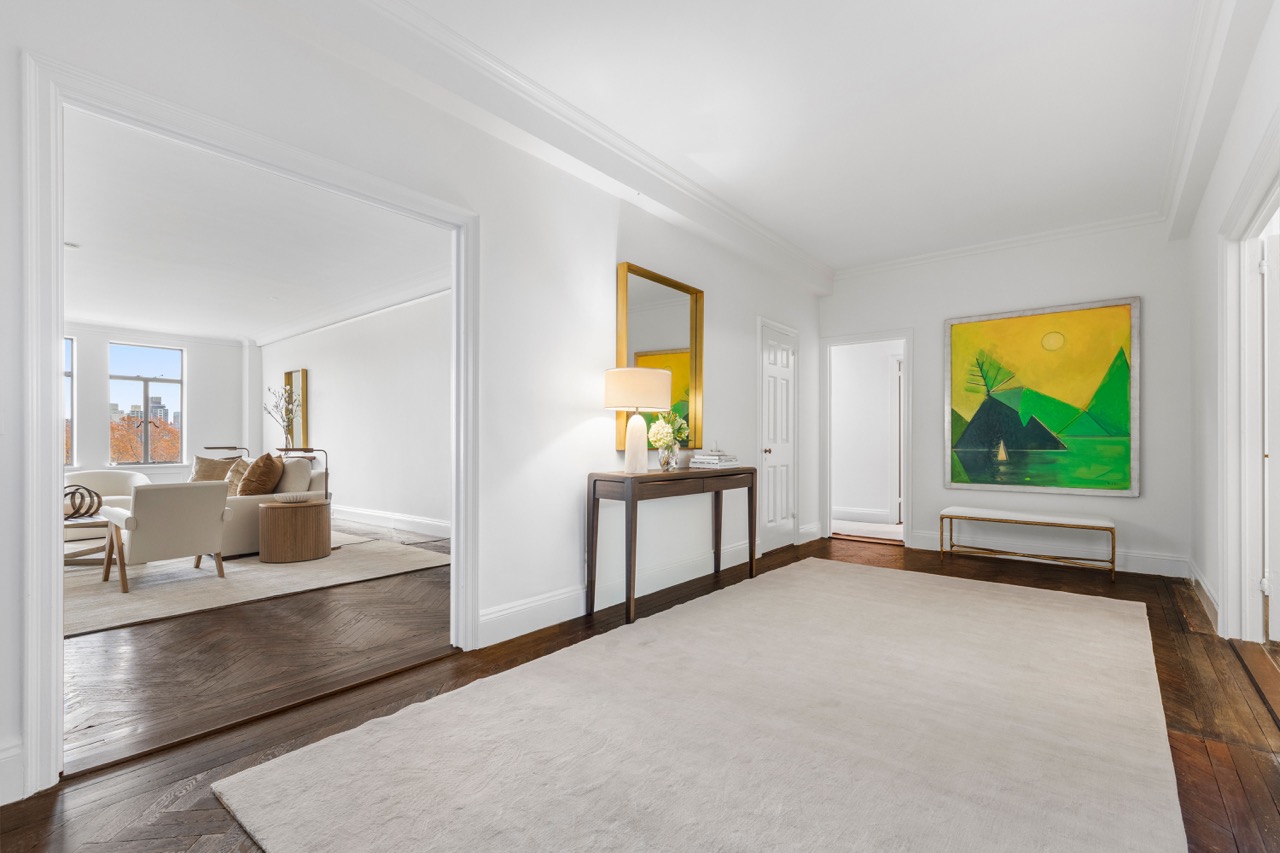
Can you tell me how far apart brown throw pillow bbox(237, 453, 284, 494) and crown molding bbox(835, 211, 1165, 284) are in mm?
5697

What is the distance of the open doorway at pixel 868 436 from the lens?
7.92 meters

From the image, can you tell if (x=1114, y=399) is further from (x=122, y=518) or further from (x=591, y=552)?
(x=122, y=518)

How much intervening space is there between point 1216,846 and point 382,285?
7.09m

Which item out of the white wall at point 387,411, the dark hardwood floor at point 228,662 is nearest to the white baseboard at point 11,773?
the dark hardwood floor at point 228,662

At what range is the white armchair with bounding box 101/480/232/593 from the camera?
4.16 metres

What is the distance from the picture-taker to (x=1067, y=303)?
518 cm

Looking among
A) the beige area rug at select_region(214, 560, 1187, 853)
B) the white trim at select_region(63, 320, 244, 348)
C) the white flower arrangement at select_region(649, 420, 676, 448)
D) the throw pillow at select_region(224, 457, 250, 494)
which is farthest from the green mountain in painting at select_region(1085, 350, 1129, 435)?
the white trim at select_region(63, 320, 244, 348)

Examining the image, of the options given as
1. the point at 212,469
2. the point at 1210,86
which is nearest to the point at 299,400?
the point at 212,469

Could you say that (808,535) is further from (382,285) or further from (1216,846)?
(382,285)

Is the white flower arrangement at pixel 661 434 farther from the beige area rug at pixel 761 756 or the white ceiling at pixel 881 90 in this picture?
the white ceiling at pixel 881 90

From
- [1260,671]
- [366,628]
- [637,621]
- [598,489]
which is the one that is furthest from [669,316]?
[1260,671]

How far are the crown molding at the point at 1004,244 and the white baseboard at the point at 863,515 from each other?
300 cm

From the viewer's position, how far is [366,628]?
3.39m

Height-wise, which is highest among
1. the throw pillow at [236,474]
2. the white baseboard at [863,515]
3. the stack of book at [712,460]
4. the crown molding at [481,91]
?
the crown molding at [481,91]
